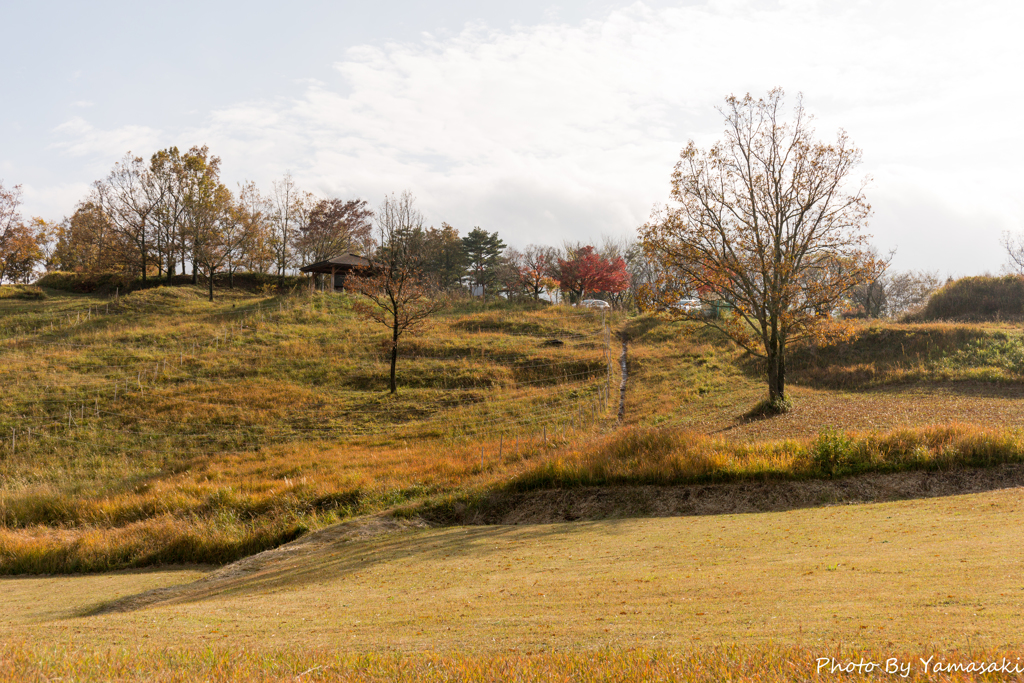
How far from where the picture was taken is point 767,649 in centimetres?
544

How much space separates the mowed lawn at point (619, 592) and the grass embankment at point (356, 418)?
3134 mm

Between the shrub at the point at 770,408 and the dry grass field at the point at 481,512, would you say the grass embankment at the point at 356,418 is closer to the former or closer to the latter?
the dry grass field at the point at 481,512

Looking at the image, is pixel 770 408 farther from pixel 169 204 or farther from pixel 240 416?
pixel 169 204

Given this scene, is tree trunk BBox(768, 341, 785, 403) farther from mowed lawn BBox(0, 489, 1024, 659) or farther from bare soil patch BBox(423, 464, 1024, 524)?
mowed lawn BBox(0, 489, 1024, 659)

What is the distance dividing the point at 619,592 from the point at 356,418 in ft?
85.6

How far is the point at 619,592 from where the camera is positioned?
8945 millimetres

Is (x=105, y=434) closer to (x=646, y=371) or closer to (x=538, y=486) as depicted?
(x=538, y=486)

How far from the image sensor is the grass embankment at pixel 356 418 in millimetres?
17766

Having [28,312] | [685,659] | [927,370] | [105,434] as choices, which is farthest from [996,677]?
[28,312]

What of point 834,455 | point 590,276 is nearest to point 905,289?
point 590,276

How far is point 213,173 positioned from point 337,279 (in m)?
20.6

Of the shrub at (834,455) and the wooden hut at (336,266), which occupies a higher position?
the wooden hut at (336,266)

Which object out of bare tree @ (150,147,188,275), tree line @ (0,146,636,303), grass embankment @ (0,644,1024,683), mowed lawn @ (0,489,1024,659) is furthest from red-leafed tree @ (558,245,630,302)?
grass embankment @ (0,644,1024,683)

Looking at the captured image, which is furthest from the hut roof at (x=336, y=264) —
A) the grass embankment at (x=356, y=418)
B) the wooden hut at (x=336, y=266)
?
the grass embankment at (x=356, y=418)
